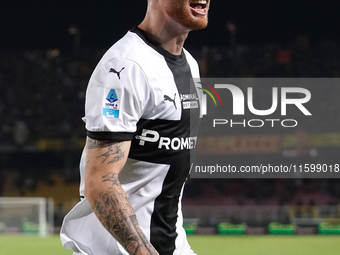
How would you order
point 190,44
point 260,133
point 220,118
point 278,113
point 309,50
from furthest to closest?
point 190,44 → point 309,50 → point 220,118 → point 260,133 → point 278,113

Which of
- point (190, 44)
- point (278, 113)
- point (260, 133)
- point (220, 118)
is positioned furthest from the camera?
point (190, 44)

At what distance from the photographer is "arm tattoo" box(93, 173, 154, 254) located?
5.32 ft

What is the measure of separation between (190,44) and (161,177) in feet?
65.7

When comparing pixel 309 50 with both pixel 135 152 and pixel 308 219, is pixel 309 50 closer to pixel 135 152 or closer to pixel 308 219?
pixel 308 219

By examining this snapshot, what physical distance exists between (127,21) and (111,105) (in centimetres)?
2085

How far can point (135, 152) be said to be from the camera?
185 cm

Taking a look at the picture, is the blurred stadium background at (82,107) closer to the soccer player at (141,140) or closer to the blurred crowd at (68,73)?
the blurred crowd at (68,73)

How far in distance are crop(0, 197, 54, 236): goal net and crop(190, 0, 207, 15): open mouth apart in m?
13.3

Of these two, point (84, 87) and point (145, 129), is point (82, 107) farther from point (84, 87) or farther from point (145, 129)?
point (145, 129)

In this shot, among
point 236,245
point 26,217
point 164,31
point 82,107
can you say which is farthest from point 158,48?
point 82,107

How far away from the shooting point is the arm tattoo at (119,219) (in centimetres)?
162

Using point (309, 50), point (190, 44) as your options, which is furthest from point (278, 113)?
point (190, 44)

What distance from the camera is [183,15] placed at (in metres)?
1.90

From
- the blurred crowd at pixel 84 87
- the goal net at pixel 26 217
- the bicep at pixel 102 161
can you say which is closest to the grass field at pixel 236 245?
the goal net at pixel 26 217
